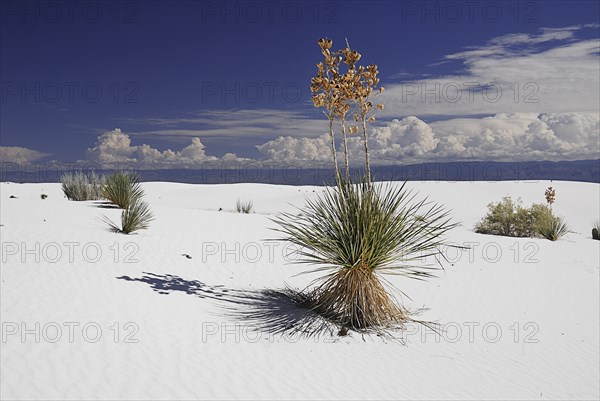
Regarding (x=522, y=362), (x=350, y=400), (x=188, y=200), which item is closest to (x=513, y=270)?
(x=522, y=362)

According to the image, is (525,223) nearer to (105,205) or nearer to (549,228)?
(549,228)

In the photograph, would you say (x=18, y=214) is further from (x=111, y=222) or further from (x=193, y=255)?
(x=193, y=255)

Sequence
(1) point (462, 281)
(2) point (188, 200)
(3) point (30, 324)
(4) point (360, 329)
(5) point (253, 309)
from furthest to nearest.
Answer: (2) point (188, 200) < (1) point (462, 281) < (5) point (253, 309) < (4) point (360, 329) < (3) point (30, 324)

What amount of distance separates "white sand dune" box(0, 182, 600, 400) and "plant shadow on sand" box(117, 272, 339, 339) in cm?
4

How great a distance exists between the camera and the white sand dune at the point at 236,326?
15.8 feet

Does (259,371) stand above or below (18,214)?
below

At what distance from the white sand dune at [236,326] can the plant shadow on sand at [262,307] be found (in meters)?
0.04

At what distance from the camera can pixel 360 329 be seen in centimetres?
651

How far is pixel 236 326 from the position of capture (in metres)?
6.30

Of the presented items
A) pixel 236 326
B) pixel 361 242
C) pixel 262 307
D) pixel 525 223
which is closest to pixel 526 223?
pixel 525 223

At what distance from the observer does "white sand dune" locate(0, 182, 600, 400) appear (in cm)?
480

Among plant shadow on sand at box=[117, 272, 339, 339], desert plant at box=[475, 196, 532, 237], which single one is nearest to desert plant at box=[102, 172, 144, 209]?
plant shadow on sand at box=[117, 272, 339, 339]

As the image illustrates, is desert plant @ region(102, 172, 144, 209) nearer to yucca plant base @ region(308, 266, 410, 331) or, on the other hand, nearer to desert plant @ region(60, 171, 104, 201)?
desert plant @ region(60, 171, 104, 201)

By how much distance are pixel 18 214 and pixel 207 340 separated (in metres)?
8.42
